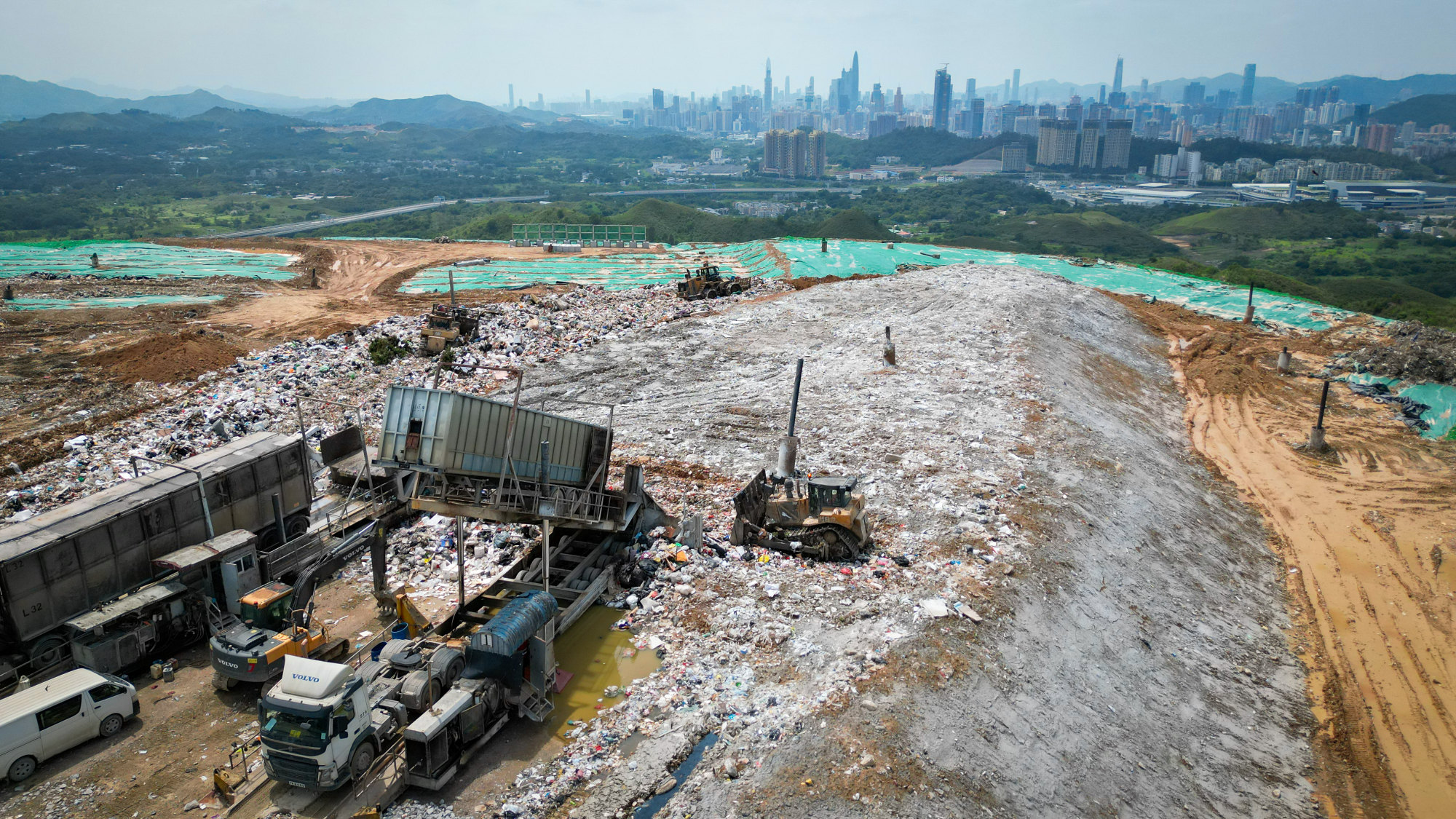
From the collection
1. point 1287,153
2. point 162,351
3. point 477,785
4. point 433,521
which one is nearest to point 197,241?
point 162,351

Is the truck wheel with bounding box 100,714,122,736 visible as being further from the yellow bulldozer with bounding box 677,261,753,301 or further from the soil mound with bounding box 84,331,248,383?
the yellow bulldozer with bounding box 677,261,753,301

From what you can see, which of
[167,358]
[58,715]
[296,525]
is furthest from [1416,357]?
[167,358]

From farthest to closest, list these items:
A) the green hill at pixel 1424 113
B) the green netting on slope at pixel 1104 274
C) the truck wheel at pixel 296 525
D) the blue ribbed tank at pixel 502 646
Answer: the green hill at pixel 1424 113
the green netting on slope at pixel 1104 274
the truck wheel at pixel 296 525
the blue ribbed tank at pixel 502 646

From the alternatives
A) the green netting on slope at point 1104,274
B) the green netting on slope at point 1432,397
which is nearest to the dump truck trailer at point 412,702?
the green netting on slope at point 1432,397

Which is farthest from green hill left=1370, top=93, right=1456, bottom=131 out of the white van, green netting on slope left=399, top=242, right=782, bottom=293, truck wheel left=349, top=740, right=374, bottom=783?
the white van

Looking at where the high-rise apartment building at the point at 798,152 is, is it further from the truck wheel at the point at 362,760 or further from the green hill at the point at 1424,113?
the truck wheel at the point at 362,760

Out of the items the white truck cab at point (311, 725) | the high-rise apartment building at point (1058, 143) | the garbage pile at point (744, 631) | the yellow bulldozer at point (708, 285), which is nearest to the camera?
the white truck cab at point (311, 725)

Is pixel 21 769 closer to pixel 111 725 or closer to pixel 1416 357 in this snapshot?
pixel 111 725
